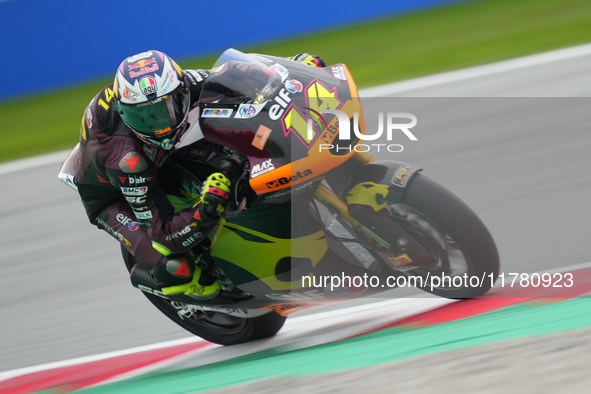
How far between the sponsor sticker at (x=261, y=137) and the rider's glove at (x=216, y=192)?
193 millimetres

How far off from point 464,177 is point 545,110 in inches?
49.3

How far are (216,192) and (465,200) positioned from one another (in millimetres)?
2407

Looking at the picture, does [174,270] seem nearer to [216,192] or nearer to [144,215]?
[144,215]

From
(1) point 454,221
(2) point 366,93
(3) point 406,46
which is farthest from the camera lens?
(3) point 406,46

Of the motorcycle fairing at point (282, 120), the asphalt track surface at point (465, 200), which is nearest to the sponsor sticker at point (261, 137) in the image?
the motorcycle fairing at point (282, 120)

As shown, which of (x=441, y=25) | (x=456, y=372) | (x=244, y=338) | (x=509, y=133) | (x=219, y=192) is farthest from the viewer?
(x=441, y=25)

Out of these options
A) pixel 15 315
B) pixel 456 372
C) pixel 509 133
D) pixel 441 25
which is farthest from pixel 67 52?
pixel 456 372

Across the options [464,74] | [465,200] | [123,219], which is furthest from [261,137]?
[464,74]

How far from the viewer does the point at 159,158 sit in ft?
9.53

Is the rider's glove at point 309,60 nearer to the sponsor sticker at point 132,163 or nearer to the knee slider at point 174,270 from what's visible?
the sponsor sticker at point 132,163

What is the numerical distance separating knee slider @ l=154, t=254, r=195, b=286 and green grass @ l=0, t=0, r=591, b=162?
17.1 feet

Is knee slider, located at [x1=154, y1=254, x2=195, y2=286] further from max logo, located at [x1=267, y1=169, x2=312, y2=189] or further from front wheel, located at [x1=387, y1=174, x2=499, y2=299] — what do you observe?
front wheel, located at [x1=387, y1=174, x2=499, y2=299]

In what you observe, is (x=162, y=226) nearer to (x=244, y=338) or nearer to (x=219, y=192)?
(x=219, y=192)

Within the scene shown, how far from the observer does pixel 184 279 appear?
3193 mm
